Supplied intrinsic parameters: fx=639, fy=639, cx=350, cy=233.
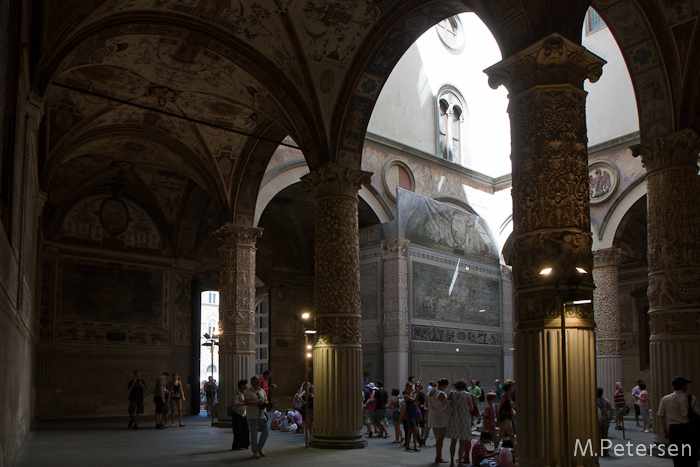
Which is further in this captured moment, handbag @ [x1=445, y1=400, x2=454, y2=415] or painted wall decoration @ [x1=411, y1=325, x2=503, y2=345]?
painted wall decoration @ [x1=411, y1=325, x2=503, y2=345]

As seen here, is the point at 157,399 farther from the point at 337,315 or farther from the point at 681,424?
the point at 681,424

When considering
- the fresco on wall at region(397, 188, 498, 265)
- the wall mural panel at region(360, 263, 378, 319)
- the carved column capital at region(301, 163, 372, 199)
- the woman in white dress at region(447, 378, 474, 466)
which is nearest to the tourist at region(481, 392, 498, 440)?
the woman in white dress at region(447, 378, 474, 466)

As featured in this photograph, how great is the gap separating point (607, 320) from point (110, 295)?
1495 cm

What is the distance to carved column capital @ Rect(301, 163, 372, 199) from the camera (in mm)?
11672

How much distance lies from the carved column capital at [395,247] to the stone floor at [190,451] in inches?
289

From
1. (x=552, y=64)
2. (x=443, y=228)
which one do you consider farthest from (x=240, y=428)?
(x=443, y=228)

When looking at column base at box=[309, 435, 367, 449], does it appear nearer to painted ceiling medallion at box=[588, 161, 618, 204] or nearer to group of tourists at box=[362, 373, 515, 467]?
group of tourists at box=[362, 373, 515, 467]

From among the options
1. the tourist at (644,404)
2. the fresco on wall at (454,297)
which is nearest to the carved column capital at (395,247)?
the fresco on wall at (454,297)

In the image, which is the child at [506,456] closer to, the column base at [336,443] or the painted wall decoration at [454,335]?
the column base at [336,443]

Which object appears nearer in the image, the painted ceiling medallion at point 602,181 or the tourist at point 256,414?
the tourist at point 256,414

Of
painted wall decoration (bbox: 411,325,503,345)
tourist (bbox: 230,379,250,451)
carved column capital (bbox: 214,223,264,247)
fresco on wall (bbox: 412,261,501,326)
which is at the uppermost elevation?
carved column capital (bbox: 214,223,264,247)

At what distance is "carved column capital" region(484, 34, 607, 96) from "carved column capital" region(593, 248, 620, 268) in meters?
13.5

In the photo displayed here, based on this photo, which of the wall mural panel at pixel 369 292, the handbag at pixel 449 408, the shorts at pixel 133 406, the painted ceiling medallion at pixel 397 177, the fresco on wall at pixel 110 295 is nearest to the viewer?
the handbag at pixel 449 408

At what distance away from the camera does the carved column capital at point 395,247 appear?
19.8 m
